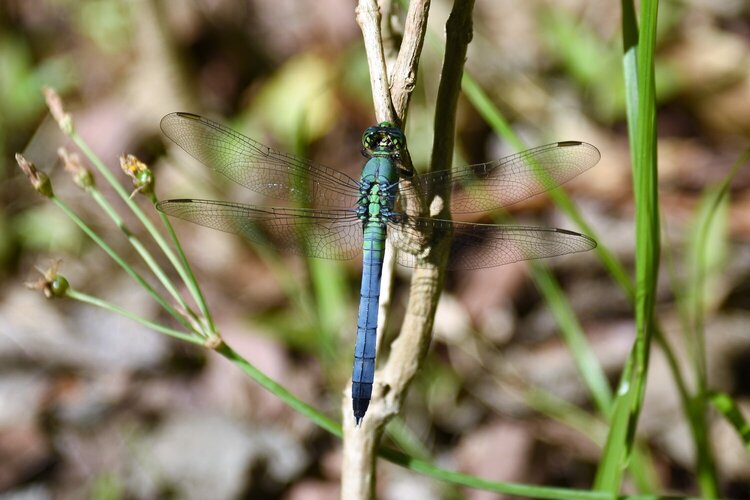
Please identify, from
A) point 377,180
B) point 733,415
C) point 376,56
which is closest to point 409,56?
Answer: point 376,56

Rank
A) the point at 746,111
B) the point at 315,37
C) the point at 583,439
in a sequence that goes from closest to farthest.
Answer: the point at 583,439 → the point at 746,111 → the point at 315,37

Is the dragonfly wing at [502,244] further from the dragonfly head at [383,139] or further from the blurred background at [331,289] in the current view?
the blurred background at [331,289]

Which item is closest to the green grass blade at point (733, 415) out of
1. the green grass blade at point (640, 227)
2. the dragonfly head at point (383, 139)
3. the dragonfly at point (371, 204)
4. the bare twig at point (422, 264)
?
the green grass blade at point (640, 227)

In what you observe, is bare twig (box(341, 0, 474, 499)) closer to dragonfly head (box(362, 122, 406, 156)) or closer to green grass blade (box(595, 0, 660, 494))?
dragonfly head (box(362, 122, 406, 156))

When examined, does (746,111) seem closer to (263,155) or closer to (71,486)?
(263,155)

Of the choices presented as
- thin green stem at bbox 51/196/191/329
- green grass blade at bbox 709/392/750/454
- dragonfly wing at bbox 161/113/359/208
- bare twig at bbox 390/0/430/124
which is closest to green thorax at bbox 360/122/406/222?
dragonfly wing at bbox 161/113/359/208

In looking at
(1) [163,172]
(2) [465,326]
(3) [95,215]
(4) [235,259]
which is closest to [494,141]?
(2) [465,326]
